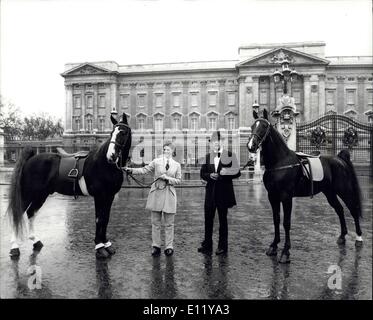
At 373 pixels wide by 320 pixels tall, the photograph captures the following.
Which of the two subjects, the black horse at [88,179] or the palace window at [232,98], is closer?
the black horse at [88,179]

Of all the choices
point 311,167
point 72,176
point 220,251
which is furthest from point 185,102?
point 220,251

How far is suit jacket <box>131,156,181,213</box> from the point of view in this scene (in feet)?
17.0

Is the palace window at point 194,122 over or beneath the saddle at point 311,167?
over

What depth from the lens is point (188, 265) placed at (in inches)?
184

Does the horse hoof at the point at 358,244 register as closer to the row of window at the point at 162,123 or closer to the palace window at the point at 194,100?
the row of window at the point at 162,123

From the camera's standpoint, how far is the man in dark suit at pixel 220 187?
5.30 metres

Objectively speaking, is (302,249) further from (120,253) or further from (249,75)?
(249,75)

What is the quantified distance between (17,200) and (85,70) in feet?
180

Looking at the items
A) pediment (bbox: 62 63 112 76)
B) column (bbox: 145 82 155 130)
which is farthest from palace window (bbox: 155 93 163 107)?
pediment (bbox: 62 63 112 76)

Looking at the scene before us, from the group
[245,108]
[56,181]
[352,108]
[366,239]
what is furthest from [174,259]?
[352,108]

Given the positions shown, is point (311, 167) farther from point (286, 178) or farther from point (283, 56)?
point (283, 56)

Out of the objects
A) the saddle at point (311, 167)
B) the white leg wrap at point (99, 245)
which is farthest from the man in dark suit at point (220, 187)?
the white leg wrap at point (99, 245)

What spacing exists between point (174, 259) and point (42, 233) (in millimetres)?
3243

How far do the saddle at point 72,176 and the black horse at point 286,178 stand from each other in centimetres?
279
